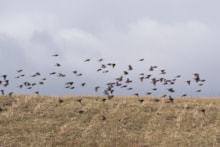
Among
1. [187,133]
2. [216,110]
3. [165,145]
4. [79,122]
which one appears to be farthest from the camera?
[216,110]

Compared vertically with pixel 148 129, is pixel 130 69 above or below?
above

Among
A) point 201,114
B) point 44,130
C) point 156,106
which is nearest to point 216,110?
point 201,114

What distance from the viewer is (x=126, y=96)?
44375 millimetres

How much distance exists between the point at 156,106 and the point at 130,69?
342 cm

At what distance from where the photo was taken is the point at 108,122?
36062 mm

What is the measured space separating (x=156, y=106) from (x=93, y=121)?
5.87m

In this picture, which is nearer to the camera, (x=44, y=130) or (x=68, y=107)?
(x=44, y=130)

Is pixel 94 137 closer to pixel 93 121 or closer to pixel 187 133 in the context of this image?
pixel 93 121

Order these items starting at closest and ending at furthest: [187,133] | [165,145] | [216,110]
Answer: [165,145], [187,133], [216,110]

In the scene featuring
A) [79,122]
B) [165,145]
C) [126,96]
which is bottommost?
[165,145]

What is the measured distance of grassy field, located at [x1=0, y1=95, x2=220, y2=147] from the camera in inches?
1284

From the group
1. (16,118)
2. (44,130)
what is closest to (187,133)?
(44,130)

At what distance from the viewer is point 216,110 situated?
3891cm

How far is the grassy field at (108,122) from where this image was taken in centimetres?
3262
